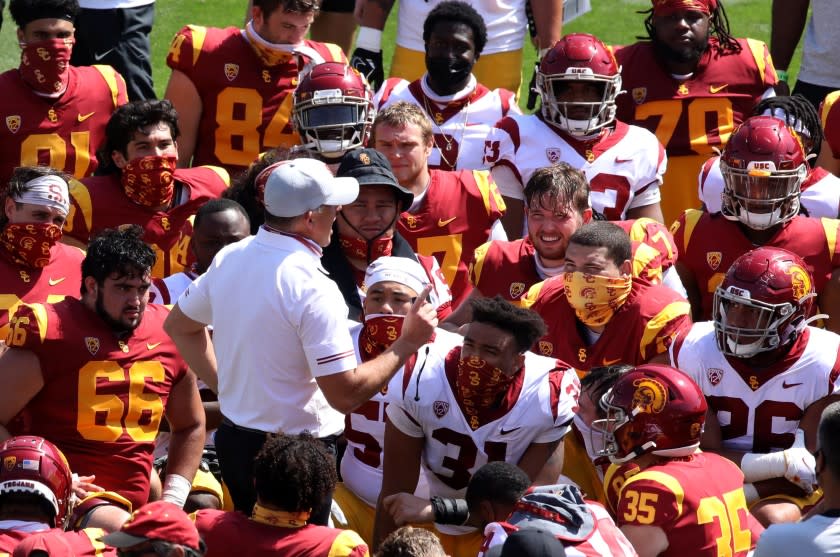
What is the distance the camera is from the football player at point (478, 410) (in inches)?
210

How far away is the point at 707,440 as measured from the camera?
558cm

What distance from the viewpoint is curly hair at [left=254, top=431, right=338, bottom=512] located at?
4.42m

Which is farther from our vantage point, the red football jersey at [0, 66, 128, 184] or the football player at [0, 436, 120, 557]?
the red football jersey at [0, 66, 128, 184]

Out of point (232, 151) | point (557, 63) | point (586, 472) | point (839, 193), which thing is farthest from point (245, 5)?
point (586, 472)

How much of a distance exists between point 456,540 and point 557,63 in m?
2.62

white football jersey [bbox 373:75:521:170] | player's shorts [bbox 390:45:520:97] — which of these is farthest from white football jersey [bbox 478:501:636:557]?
player's shorts [bbox 390:45:520:97]

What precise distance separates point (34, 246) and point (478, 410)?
6.51 feet

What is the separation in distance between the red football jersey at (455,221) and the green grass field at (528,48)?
498cm

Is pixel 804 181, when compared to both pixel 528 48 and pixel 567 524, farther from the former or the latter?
pixel 528 48

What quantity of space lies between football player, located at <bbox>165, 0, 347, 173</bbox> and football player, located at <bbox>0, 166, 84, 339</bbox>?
1596 millimetres

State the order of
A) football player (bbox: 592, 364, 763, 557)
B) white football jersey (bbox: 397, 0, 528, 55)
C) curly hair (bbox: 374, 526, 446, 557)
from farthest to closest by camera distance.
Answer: white football jersey (bbox: 397, 0, 528, 55) < football player (bbox: 592, 364, 763, 557) < curly hair (bbox: 374, 526, 446, 557)

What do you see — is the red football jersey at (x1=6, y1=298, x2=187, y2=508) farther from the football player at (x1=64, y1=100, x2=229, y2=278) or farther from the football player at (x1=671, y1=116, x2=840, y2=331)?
the football player at (x1=671, y1=116, x2=840, y2=331)

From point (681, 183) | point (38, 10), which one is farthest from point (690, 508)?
point (38, 10)

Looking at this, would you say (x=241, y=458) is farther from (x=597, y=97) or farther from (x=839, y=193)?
(x=839, y=193)
